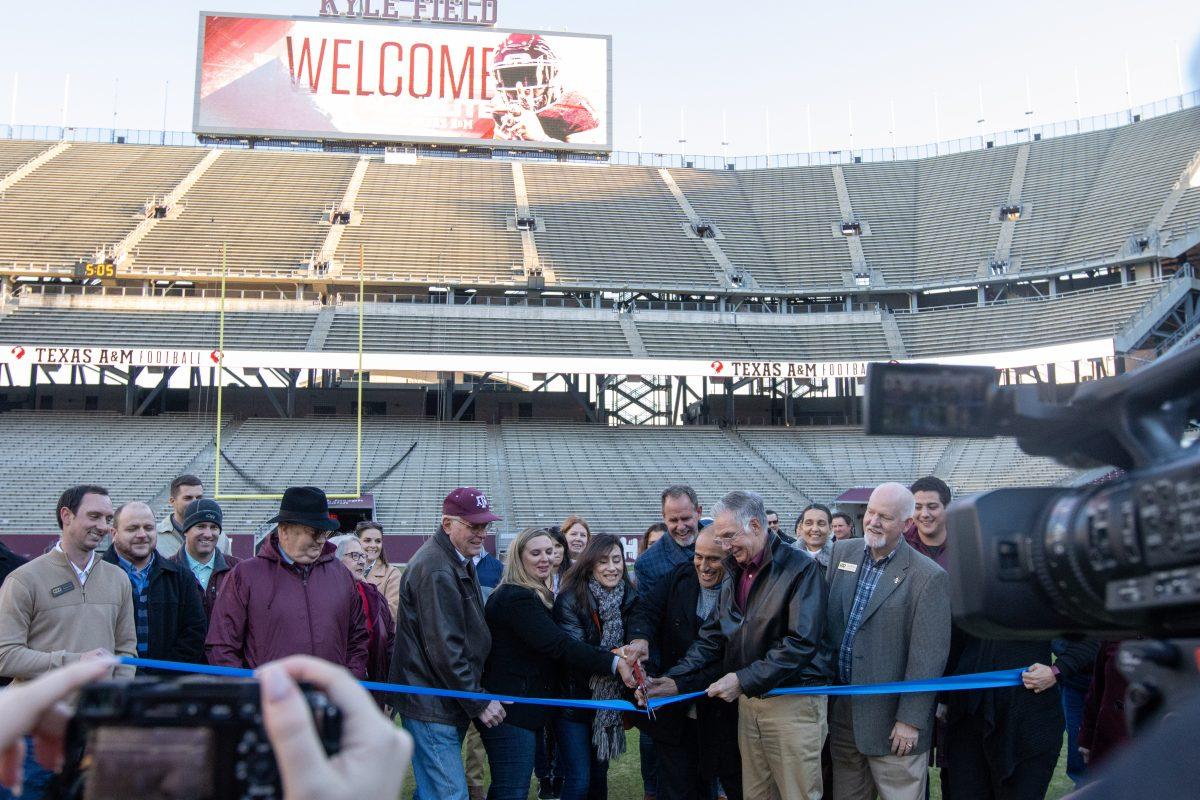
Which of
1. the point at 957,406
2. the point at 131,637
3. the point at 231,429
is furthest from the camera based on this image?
the point at 231,429

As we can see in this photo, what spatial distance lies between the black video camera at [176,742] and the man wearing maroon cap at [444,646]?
11.2 feet

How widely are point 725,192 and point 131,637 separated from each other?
34415 mm

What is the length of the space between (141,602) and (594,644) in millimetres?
2213

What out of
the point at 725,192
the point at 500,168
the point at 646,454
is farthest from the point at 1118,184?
the point at 500,168

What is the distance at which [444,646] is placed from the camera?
4453mm

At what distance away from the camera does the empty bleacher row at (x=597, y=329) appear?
2698cm

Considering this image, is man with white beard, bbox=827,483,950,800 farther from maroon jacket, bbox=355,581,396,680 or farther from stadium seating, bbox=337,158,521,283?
stadium seating, bbox=337,158,521,283

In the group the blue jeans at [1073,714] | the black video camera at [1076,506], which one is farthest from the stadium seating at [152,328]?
the black video camera at [1076,506]

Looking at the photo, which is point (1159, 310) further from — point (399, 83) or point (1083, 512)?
point (1083, 512)

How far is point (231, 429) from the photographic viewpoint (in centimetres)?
2686

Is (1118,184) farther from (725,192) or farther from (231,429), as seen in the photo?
(231,429)

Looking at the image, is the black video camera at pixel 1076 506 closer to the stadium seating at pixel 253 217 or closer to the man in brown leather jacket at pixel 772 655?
the man in brown leather jacket at pixel 772 655

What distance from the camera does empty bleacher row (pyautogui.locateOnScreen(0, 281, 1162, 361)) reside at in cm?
2698

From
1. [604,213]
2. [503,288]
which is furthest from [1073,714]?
[604,213]
